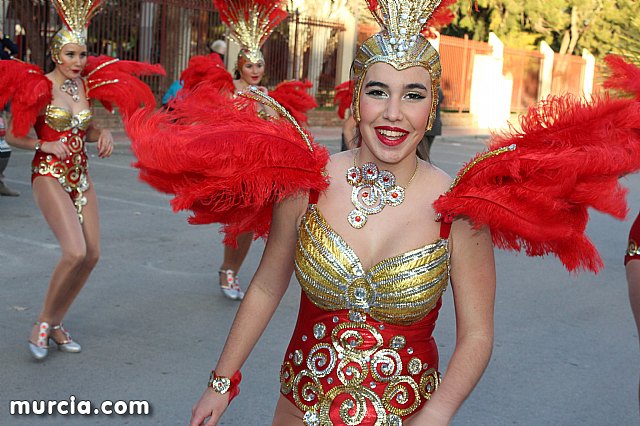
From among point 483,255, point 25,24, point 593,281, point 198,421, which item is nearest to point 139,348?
point 198,421

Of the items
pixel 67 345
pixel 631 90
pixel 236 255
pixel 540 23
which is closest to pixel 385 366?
pixel 631 90

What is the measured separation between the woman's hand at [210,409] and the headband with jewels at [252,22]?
4957mm

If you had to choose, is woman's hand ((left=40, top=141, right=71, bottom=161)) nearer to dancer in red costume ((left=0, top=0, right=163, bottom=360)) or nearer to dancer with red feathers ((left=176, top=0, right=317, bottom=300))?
dancer in red costume ((left=0, top=0, right=163, bottom=360))

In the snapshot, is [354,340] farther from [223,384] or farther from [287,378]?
[223,384]

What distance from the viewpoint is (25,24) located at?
54.4ft

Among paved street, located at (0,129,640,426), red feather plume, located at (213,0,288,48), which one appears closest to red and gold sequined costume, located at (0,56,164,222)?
paved street, located at (0,129,640,426)

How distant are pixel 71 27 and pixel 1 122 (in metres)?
5.15

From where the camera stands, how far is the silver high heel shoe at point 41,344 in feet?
18.1

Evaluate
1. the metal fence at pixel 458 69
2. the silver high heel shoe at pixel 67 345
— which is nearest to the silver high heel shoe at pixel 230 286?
the silver high heel shoe at pixel 67 345

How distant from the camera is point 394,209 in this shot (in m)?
2.82

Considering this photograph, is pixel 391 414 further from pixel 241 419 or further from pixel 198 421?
pixel 241 419

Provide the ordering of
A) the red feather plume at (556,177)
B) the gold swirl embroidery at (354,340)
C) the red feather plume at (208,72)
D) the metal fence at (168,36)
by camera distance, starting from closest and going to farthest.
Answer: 1. the red feather plume at (556,177)
2. the gold swirl embroidery at (354,340)
3. the red feather plume at (208,72)
4. the metal fence at (168,36)

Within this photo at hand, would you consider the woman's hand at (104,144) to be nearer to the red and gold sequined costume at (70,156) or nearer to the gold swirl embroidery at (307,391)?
the red and gold sequined costume at (70,156)

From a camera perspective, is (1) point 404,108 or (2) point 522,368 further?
(2) point 522,368
